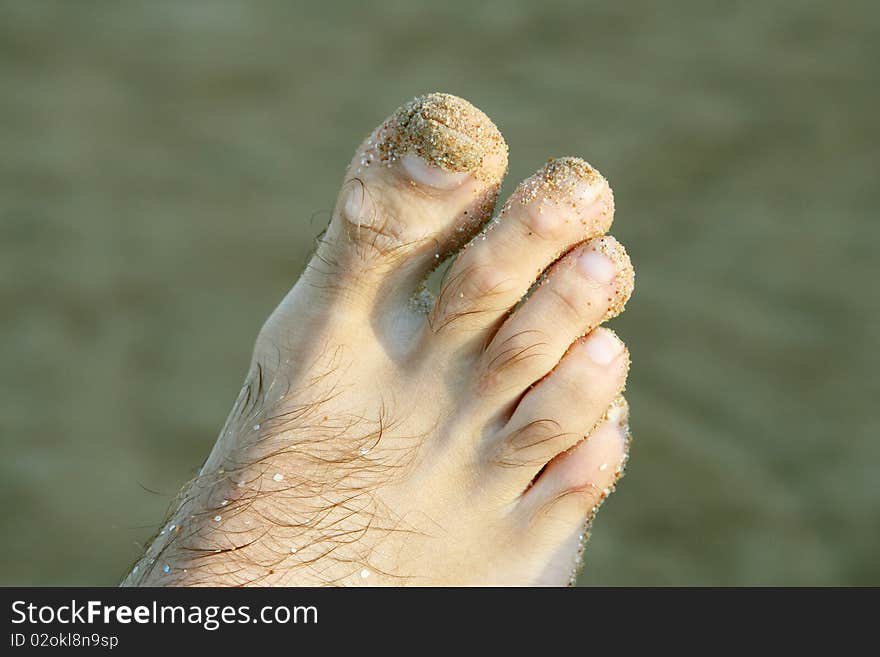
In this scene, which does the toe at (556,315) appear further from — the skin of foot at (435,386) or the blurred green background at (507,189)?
the blurred green background at (507,189)

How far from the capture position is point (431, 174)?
1.38 m

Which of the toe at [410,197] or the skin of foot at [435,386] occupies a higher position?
the toe at [410,197]

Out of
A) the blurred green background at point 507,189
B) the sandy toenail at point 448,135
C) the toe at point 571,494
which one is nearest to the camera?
the sandy toenail at point 448,135

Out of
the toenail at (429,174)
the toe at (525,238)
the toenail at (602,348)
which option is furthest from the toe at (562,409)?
the toenail at (429,174)

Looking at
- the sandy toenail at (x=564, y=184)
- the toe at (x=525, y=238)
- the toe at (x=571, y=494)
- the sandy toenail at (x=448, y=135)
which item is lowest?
the toe at (x=571, y=494)

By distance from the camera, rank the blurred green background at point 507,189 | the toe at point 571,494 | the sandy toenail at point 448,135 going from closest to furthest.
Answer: the sandy toenail at point 448,135 < the toe at point 571,494 < the blurred green background at point 507,189

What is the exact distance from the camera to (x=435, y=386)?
146cm

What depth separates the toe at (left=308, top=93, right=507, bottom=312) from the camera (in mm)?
1367

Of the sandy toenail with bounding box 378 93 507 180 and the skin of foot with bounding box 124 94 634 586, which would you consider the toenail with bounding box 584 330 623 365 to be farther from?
the sandy toenail with bounding box 378 93 507 180

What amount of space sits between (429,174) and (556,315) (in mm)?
240

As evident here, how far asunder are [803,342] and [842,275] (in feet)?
0.55

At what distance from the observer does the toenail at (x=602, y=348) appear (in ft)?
4.75

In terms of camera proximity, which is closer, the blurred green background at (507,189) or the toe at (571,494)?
the toe at (571,494)
